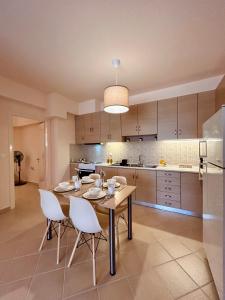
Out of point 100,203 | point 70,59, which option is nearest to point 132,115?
point 70,59

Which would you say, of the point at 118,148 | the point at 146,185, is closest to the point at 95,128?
the point at 118,148

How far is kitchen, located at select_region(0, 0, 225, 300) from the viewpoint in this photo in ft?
4.88

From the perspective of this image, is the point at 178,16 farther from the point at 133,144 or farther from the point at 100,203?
the point at 133,144

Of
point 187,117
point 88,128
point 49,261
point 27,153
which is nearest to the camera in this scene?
point 49,261

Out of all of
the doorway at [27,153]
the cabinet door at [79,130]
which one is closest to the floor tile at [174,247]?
the cabinet door at [79,130]

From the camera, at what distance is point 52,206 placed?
1815 mm

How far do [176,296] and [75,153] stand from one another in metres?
4.04

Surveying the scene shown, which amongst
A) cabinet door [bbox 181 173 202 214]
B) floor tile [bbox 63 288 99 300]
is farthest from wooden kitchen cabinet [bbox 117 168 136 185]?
floor tile [bbox 63 288 99 300]

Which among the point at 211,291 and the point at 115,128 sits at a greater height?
the point at 115,128

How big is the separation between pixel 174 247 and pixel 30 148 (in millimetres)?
5833

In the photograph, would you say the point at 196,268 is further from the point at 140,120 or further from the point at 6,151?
the point at 6,151

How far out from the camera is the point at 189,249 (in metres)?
1.98

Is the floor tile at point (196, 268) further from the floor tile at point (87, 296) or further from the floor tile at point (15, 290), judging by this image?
the floor tile at point (15, 290)

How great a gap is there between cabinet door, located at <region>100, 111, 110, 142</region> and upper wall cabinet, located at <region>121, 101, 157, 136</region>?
45 cm
